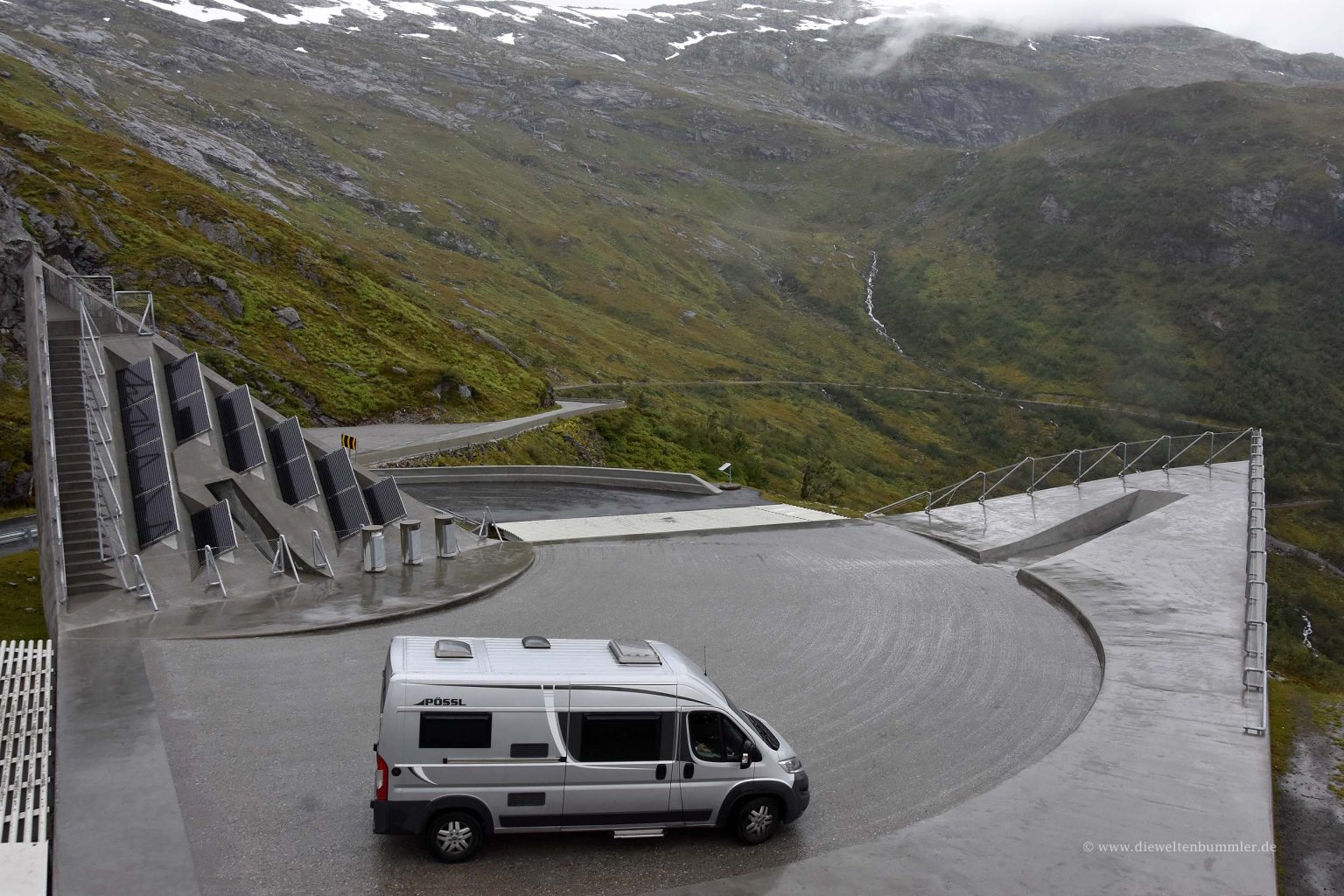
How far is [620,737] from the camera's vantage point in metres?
10.0

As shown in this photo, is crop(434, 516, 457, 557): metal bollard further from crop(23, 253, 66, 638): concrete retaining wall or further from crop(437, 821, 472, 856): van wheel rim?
crop(437, 821, 472, 856): van wheel rim

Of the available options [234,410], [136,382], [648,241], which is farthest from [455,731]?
[648,241]

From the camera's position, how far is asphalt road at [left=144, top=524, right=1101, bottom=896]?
9766mm

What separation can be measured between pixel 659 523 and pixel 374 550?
33.8ft

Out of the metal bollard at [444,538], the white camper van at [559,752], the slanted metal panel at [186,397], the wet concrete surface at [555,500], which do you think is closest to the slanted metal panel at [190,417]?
the slanted metal panel at [186,397]

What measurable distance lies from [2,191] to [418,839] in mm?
39220

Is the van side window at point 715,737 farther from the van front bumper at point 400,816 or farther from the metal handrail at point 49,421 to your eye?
the metal handrail at point 49,421

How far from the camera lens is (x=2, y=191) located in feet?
124

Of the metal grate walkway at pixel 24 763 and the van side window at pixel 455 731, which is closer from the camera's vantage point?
the metal grate walkway at pixel 24 763

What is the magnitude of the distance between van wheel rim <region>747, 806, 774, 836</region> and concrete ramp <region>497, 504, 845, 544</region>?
51.9 feet

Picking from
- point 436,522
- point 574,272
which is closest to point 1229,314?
point 574,272

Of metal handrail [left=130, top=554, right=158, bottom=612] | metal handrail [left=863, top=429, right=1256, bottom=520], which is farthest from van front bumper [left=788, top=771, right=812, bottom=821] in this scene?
metal handrail [left=863, top=429, right=1256, bottom=520]

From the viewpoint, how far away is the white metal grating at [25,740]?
9.98 m

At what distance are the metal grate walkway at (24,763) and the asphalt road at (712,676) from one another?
4.35 ft
